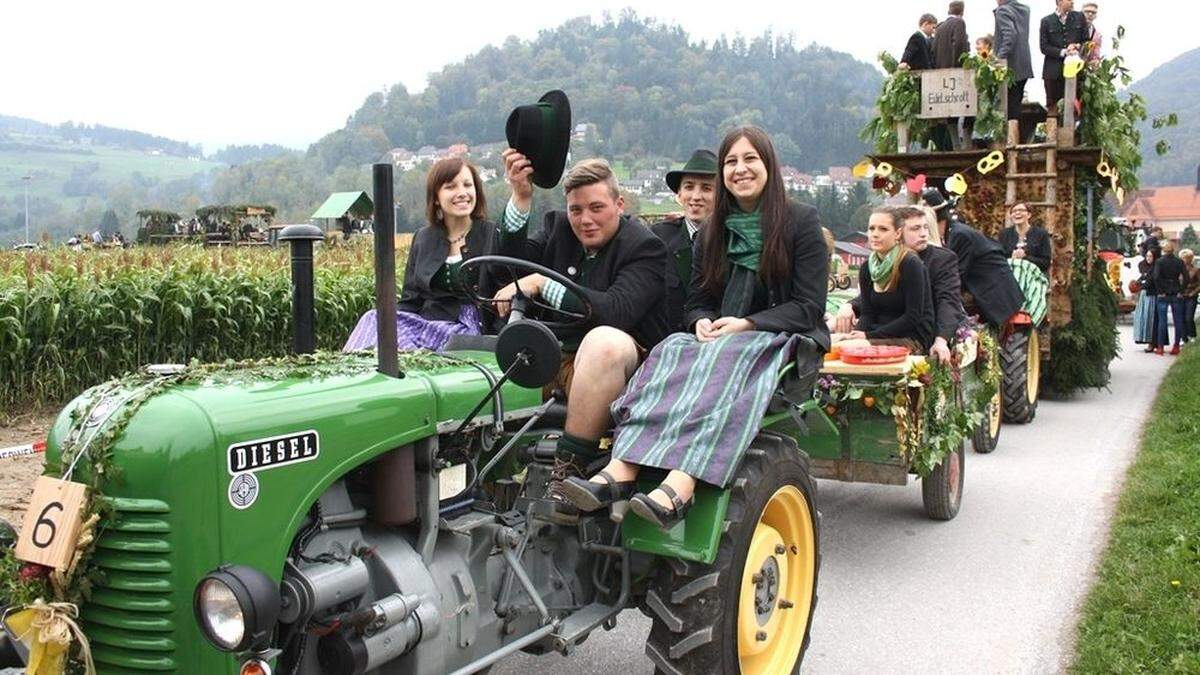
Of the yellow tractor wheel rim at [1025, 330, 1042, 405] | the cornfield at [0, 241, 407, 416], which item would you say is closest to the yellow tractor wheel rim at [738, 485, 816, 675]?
the cornfield at [0, 241, 407, 416]

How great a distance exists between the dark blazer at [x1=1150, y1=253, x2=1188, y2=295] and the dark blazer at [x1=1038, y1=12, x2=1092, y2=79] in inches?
204

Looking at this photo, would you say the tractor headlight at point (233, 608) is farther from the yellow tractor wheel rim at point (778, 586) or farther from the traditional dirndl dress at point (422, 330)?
the traditional dirndl dress at point (422, 330)

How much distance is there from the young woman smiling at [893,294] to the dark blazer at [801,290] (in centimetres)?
218

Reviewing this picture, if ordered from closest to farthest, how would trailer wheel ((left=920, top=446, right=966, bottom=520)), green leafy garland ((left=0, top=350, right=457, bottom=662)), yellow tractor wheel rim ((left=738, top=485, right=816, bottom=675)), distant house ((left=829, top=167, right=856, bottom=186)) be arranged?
green leafy garland ((left=0, top=350, right=457, bottom=662))
yellow tractor wheel rim ((left=738, top=485, right=816, bottom=675))
trailer wheel ((left=920, top=446, right=966, bottom=520))
distant house ((left=829, top=167, right=856, bottom=186))

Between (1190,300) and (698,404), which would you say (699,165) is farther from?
(1190,300)

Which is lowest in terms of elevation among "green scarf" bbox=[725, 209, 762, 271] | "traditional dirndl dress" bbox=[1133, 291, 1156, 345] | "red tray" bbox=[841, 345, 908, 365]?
"traditional dirndl dress" bbox=[1133, 291, 1156, 345]

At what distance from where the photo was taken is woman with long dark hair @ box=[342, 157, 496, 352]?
4.62m

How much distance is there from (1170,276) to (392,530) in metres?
14.6

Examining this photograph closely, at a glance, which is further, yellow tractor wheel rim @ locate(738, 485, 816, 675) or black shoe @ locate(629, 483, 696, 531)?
yellow tractor wheel rim @ locate(738, 485, 816, 675)

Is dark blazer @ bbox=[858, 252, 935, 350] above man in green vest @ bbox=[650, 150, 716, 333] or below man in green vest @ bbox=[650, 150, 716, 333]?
below

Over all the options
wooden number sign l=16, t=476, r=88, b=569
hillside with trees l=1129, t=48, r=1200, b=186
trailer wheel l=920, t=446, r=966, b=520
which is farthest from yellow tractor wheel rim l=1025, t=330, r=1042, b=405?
hillside with trees l=1129, t=48, r=1200, b=186

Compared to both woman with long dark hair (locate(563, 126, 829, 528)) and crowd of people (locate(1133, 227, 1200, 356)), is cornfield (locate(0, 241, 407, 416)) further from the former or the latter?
crowd of people (locate(1133, 227, 1200, 356))

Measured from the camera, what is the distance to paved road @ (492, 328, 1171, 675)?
421cm

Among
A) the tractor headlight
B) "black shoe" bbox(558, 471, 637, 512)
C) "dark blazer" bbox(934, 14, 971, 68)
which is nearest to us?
the tractor headlight
